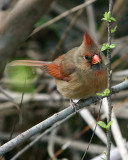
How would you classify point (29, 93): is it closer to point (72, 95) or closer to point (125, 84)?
point (72, 95)

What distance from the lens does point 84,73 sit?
2.57 m

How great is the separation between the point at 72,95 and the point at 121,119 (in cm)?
143

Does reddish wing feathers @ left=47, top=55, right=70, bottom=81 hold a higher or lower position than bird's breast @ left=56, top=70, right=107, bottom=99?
higher

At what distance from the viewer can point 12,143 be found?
5.78 ft

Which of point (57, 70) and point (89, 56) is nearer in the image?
point (89, 56)

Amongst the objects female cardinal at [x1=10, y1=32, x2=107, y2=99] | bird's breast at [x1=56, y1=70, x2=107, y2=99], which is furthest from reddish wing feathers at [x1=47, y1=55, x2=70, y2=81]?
→ bird's breast at [x1=56, y1=70, x2=107, y2=99]

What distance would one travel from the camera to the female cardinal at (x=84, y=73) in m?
2.46

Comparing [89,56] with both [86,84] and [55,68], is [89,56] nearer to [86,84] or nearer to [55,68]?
[86,84]

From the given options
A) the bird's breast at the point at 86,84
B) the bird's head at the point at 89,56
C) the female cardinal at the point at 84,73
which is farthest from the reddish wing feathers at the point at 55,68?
the bird's head at the point at 89,56

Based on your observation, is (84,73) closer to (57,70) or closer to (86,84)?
(86,84)

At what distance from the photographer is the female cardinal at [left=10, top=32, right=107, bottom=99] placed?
2461mm

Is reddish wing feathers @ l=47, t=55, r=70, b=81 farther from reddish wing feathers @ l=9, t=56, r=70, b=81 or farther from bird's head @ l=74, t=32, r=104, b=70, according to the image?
bird's head @ l=74, t=32, r=104, b=70

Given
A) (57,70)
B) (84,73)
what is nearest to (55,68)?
(57,70)

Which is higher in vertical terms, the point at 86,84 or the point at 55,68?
the point at 55,68
